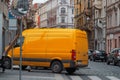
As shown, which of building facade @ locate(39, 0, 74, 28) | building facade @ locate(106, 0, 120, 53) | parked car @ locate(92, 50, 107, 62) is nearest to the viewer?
parked car @ locate(92, 50, 107, 62)

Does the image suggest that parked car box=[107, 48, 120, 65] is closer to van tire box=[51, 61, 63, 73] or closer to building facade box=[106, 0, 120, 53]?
van tire box=[51, 61, 63, 73]

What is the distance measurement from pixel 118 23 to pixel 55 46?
118 feet

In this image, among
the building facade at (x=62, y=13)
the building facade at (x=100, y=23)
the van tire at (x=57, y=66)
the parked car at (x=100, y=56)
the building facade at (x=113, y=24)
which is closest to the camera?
the van tire at (x=57, y=66)

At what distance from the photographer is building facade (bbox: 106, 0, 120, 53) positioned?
60.5 meters

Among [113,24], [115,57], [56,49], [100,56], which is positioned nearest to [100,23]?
[113,24]

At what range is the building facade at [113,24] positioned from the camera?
198 ft

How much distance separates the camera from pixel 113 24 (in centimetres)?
6350

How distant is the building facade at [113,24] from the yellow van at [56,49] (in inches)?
1367

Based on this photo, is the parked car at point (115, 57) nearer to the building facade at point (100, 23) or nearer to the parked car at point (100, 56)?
the parked car at point (100, 56)

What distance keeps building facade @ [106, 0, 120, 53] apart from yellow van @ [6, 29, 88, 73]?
34.7 meters

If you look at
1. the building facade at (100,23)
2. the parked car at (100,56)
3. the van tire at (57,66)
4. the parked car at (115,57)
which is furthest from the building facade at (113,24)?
the van tire at (57,66)

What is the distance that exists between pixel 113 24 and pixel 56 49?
39.4m

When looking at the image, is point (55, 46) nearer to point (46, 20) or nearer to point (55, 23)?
point (55, 23)

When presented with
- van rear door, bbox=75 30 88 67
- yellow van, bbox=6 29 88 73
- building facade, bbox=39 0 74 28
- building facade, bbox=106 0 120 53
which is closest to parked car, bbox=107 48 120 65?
yellow van, bbox=6 29 88 73
